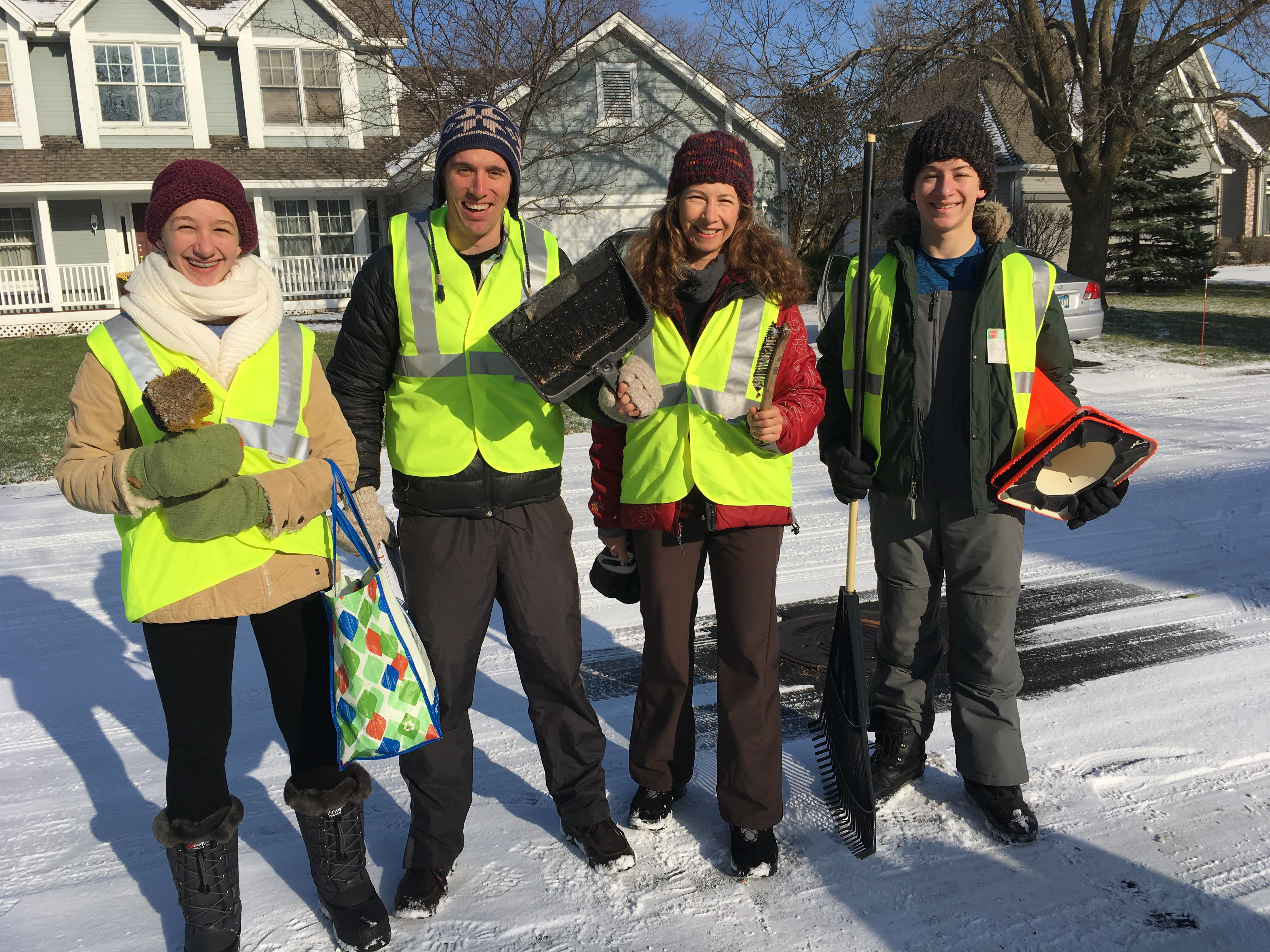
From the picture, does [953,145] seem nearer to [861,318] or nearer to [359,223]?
[861,318]

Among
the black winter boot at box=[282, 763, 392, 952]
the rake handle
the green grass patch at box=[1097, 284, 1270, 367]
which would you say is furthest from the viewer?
the green grass patch at box=[1097, 284, 1270, 367]

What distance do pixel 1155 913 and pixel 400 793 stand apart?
2.35 meters

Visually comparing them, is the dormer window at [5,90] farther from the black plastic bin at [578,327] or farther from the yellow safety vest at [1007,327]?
the yellow safety vest at [1007,327]

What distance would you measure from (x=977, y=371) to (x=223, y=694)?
2.31 meters

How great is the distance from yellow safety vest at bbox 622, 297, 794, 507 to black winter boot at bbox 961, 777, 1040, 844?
1.21 metres

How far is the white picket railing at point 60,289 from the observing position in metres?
18.8

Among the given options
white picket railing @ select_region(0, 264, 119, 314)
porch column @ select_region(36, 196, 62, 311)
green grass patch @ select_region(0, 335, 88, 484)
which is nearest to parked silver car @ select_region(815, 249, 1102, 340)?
green grass patch @ select_region(0, 335, 88, 484)

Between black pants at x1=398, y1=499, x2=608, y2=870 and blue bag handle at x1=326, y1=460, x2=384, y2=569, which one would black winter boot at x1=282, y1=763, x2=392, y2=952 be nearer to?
black pants at x1=398, y1=499, x2=608, y2=870

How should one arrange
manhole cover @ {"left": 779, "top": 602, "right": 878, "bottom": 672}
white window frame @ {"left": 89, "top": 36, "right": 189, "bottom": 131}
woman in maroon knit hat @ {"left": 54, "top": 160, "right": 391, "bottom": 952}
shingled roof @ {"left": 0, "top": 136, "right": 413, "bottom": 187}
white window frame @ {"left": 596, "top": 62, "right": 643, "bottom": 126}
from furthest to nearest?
white window frame @ {"left": 596, "top": 62, "right": 643, "bottom": 126}
white window frame @ {"left": 89, "top": 36, "right": 189, "bottom": 131}
shingled roof @ {"left": 0, "top": 136, "right": 413, "bottom": 187}
manhole cover @ {"left": 779, "top": 602, "right": 878, "bottom": 672}
woman in maroon knit hat @ {"left": 54, "top": 160, "right": 391, "bottom": 952}

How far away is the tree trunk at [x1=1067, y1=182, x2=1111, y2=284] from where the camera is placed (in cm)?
A: 1688

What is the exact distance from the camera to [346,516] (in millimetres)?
2443

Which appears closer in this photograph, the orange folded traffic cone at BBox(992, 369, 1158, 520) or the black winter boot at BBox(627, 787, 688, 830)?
the orange folded traffic cone at BBox(992, 369, 1158, 520)

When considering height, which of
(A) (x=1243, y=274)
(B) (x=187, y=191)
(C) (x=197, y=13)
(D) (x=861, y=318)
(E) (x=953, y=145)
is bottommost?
(D) (x=861, y=318)

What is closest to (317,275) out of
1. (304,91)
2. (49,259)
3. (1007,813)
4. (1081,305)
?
(304,91)
